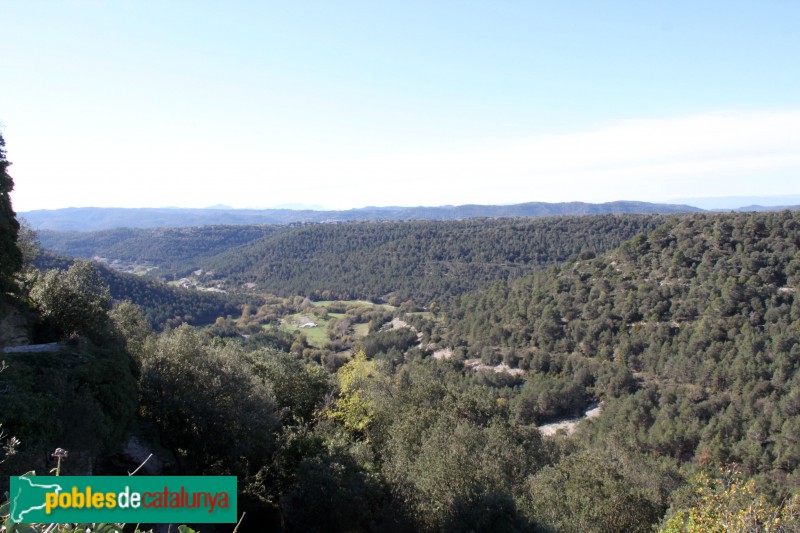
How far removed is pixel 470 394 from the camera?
2238cm

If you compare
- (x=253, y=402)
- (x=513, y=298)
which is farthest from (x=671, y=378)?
(x=253, y=402)

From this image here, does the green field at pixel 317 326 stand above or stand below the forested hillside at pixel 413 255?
below

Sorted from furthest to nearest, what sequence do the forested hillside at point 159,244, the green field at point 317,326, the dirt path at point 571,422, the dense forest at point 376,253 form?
the forested hillside at point 159,244, the dense forest at point 376,253, the green field at point 317,326, the dirt path at point 571,422

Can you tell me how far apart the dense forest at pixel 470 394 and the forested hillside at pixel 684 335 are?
0.20 metres

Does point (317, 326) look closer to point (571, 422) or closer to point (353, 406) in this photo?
point (571, 422)

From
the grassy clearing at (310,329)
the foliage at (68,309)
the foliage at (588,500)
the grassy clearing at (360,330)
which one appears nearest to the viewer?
the foliage at (588,500)

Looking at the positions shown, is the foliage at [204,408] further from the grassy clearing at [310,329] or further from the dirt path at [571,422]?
the grassy clearing at [310,329]

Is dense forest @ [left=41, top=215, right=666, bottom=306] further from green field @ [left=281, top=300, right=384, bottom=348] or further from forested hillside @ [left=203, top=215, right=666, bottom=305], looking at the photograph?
green field @ [left=281, top=300, right=384, bottom=348]

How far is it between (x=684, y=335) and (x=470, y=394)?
3655 centimetres

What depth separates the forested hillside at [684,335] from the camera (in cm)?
3609

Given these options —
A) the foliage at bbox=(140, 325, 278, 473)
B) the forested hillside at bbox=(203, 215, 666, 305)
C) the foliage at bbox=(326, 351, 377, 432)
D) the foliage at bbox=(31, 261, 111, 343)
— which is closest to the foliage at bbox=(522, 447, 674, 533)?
the foliage at bbox=(326, 351, 377, 432)

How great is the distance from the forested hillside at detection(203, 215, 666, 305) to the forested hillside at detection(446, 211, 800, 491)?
28.7 metres

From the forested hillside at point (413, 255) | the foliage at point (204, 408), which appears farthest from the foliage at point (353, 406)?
the forested hillside at point (413, 255)

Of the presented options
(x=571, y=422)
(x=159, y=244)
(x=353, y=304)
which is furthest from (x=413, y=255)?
(x=159, y=244)
